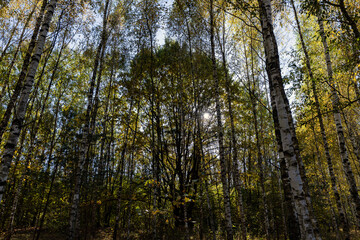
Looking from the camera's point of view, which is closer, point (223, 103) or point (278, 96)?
point (278, 96)

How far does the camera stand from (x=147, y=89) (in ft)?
40.9

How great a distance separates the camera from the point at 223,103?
13.8 m

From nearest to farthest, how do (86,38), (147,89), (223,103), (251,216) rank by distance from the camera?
(86,38) < (147,89) < (223,103) < (251,216)

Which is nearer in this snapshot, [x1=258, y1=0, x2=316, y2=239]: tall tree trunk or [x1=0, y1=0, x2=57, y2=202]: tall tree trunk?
[x1=258, y1=0, x2=316, y2=239]: tall tree trunk

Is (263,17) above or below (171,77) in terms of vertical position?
below

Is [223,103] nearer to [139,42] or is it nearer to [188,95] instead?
[188,95]

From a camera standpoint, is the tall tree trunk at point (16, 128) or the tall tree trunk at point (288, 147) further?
the tall tree trunk at point (16, 128)

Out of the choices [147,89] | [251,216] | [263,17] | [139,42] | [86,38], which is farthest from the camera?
[251,216]

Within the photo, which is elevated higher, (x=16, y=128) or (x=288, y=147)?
(x=16, y=128)

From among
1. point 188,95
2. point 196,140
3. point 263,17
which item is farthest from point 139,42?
point 263,17

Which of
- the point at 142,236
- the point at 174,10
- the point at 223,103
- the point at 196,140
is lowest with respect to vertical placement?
the point at 142,236

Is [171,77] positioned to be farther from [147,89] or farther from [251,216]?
[251,216]

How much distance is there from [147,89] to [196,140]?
4522 millimetres

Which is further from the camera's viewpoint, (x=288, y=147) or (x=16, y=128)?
(x=16, y=128)
